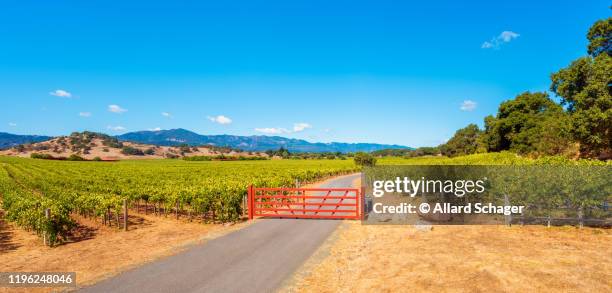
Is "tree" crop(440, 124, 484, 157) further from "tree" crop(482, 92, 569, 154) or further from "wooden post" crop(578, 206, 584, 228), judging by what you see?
"wooden post" crop(578, 206, 584, 228)

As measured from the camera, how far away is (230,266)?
11422mm

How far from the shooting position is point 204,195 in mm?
21531

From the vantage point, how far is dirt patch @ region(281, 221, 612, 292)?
367 inches

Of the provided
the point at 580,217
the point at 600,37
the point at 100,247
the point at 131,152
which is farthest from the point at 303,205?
the point at 131,152

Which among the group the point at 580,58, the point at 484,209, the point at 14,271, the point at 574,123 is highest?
the point at 580,58

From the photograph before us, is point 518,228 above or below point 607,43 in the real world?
below

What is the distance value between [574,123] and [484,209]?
21.7m

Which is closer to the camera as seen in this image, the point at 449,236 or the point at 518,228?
the point at 449,236

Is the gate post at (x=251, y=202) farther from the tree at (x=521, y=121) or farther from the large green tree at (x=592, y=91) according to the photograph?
the tree at (x=521, y=121)

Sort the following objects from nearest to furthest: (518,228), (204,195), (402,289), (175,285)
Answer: (402,289), (175,285), (518,228), (204,195)

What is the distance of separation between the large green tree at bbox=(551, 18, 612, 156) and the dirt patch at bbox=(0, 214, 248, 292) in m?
31.2

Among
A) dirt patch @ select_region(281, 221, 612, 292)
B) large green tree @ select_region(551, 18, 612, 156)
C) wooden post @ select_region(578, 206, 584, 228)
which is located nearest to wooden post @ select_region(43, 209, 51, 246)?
dirt patch @ select_region(281, 221, 612, 292)

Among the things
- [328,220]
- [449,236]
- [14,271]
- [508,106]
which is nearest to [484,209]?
[449,236]

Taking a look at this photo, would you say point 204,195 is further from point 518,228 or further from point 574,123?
point 574,123
